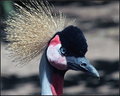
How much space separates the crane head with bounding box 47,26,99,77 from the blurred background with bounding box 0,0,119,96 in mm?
1249

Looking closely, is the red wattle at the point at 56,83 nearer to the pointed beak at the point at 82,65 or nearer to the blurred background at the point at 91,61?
the pointed beak at the point at 82,65

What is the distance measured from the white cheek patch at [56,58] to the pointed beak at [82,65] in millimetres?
29

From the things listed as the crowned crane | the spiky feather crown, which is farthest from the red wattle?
the spiky feather crown

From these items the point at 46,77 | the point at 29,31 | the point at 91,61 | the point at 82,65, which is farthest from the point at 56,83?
the point at 91,61

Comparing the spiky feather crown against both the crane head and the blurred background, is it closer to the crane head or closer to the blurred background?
the crane head

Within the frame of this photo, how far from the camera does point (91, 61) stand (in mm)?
5242

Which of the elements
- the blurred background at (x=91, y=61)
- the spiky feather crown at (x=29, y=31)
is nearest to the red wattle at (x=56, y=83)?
the spiky feather crown at (x=29, y=31)

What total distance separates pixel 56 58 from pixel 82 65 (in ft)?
0.48

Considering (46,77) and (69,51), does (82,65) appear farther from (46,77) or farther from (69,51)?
(46,77)

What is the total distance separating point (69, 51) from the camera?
2.21m

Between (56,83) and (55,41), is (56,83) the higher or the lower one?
the lower one

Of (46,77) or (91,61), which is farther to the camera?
(91,61)

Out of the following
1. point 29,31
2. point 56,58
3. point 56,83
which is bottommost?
point 56,83

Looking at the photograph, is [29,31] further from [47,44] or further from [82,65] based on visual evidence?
[82,65]
